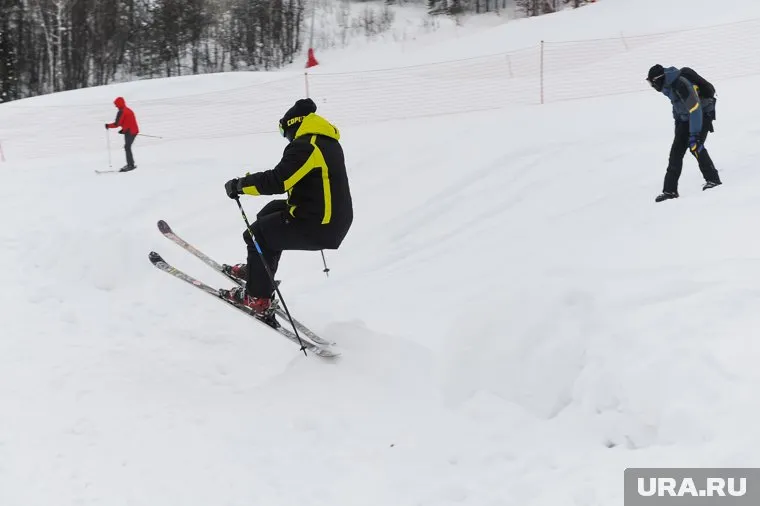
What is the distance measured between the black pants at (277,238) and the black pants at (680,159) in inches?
165

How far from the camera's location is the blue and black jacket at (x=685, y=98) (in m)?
6.90

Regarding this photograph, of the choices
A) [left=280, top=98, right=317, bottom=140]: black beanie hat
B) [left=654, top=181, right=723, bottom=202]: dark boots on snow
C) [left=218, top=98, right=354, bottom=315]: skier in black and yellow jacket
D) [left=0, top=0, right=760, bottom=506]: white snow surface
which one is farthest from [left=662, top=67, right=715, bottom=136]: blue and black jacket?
[left=280, top=98, right=317, bottom=140]: black beanie hat

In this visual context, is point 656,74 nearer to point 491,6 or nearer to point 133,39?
point 133,39

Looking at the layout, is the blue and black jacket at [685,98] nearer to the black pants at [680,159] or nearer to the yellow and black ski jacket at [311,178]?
the black pants at [680,159]

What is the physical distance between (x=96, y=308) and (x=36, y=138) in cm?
1151

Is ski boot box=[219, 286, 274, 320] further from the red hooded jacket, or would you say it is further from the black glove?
the red hooded jacket

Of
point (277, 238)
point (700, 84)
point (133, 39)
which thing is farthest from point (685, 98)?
point (133, 39)

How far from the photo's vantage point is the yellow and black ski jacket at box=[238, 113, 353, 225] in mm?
4547

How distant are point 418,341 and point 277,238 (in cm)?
138

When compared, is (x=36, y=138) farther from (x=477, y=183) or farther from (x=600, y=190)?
(x=600, y=190)

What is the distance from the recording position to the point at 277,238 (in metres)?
4.88

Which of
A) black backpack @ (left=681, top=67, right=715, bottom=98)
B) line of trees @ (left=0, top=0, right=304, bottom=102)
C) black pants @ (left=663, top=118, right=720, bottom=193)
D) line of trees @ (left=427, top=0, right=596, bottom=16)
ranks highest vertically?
line of trees @ (left=427, top=0, right=596, bottom=16)

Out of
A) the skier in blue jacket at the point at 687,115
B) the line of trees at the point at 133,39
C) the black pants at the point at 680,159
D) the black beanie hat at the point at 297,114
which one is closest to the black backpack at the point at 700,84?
the skier in blue jacket at the point at 687,115

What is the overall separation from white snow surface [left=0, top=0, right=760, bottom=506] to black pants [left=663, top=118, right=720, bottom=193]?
0.33m
